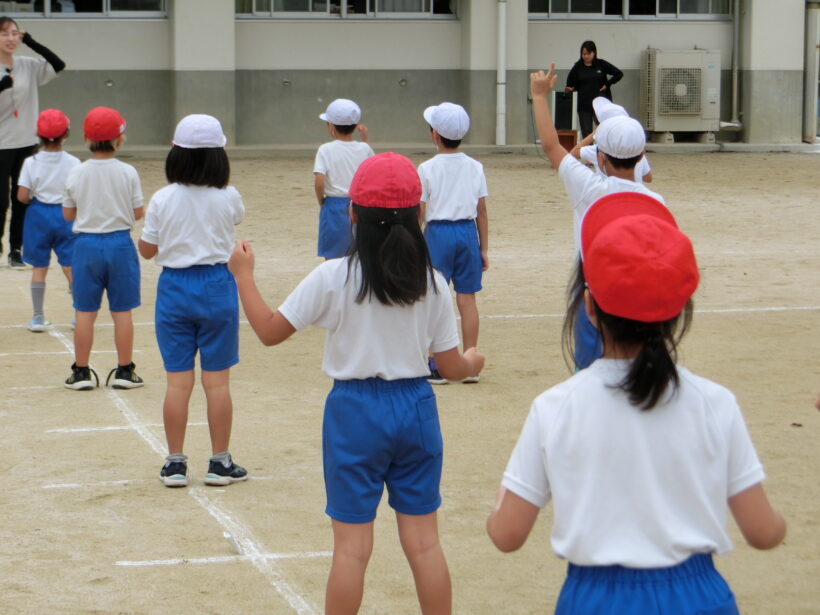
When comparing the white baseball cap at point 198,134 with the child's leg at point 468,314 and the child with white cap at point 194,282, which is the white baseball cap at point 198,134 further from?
the child's leg at point 468,314

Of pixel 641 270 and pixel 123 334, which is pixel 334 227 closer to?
pixel 123 334

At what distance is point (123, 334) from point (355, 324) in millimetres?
4121

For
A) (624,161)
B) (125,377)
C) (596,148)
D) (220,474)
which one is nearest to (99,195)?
(125,377)

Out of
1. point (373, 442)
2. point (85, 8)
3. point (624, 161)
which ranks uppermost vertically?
point (85, 8)

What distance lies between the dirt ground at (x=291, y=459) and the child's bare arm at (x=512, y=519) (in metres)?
2.01

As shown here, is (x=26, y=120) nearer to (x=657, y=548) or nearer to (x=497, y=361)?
(x=497, y=361)

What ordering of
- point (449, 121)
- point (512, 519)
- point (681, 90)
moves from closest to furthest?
point (512, 519), point (449, 121), point (681, 90)

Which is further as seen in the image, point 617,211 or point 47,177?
point 47,177

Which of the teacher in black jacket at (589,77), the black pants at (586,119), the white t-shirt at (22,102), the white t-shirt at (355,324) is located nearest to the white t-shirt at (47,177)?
the white t-shirt at (22,102)

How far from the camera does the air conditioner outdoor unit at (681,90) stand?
25906mm

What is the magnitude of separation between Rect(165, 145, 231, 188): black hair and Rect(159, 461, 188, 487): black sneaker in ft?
4.18

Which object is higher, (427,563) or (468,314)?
(468,314)

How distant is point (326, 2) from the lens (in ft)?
82.6

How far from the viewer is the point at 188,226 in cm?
596
